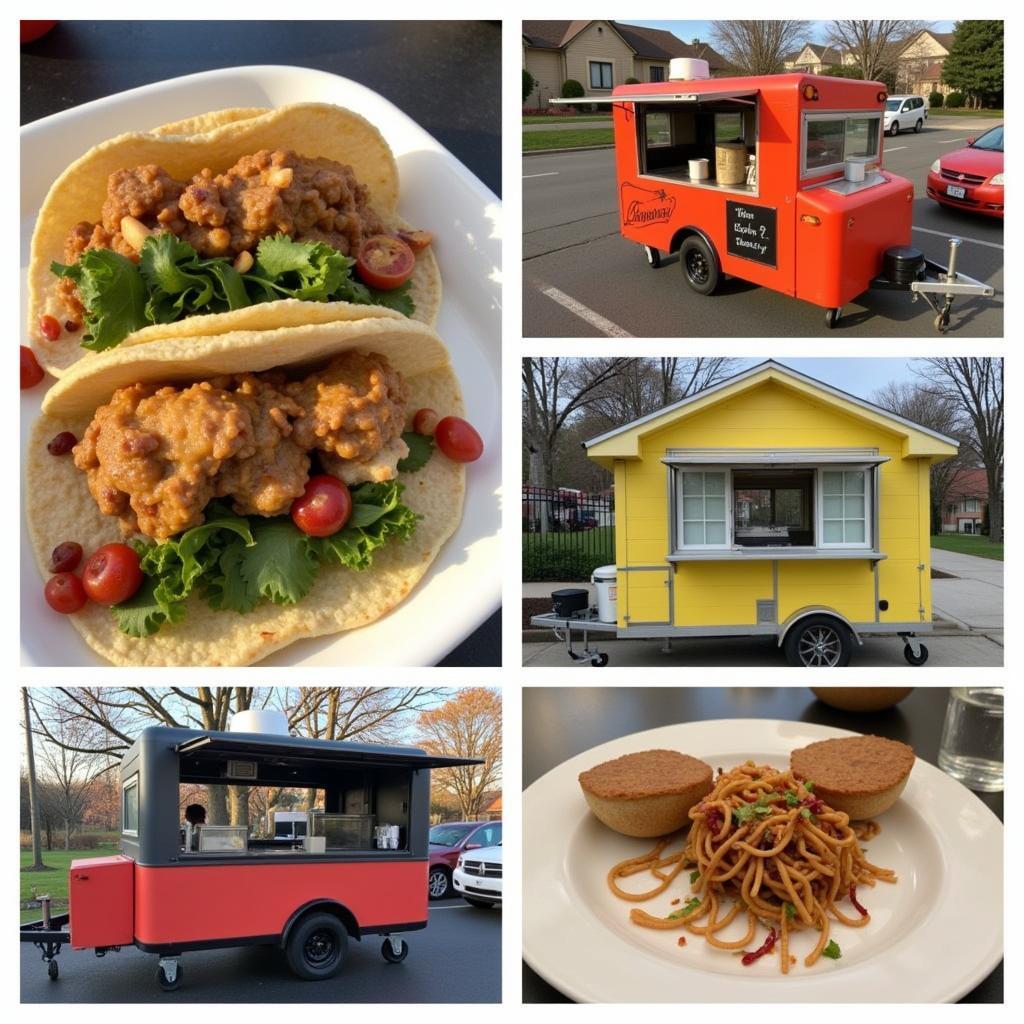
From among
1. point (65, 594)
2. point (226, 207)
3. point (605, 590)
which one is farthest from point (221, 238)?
point (605, 590)

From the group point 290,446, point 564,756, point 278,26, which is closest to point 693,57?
point 278,26

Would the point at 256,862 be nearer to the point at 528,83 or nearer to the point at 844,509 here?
the point at 844,509

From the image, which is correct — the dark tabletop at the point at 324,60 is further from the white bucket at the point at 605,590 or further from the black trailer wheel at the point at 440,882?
the black trailer wheel at the point at 440,882

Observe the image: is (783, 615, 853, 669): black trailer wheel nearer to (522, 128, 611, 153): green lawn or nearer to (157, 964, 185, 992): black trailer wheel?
(522, 128, 611, 153): green lawn

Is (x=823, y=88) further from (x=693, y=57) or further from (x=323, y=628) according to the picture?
(x=323, y=628)

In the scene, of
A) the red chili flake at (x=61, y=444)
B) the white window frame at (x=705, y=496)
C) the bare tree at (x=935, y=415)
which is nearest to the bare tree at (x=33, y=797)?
the red chili flake at (x=61, y=444)

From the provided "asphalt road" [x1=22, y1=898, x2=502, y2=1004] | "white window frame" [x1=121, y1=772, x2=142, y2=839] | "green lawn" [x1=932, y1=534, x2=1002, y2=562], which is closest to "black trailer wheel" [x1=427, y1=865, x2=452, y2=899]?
"asphalt road" [x1=22, y1=898, x2=502, y2=1004]

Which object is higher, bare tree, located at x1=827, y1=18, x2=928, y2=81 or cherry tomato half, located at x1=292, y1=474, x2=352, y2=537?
bare tree, located at x1=827, y1=18, x2=928, y2=81
